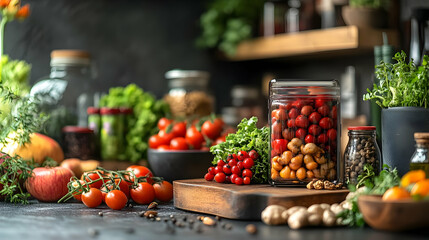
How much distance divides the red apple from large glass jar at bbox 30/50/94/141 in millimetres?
482

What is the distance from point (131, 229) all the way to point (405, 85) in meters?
0.70

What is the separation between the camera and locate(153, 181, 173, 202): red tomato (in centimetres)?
162

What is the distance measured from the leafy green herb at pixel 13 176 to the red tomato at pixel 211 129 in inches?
22.4

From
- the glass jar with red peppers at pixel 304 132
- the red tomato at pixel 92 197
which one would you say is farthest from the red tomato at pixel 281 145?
the red tomato at pixel 92 197

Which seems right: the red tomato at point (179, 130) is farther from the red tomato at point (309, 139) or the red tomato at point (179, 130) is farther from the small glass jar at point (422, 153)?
the small glass jar at point (422, 153)

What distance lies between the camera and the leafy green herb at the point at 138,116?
215 centimetres

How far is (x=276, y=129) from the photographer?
1410mm

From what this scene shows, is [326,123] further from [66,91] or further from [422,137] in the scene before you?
[66,91]

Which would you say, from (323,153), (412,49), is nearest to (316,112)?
(323,153)

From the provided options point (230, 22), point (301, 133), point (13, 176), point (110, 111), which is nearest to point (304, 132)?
point (301, 133)

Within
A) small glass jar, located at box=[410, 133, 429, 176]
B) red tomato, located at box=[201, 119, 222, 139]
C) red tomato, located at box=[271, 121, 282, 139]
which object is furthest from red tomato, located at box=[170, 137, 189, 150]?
small glass jar, located at box=[410, 133, 429, 176]

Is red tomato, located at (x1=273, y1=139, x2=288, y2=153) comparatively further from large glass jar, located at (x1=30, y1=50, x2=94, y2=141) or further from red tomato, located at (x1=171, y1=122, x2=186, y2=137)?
large glass jar, located at (x1=30, y1=50, x2=94, y2=141)

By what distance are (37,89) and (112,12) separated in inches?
32.1

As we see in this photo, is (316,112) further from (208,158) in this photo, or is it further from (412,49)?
(412,49)
